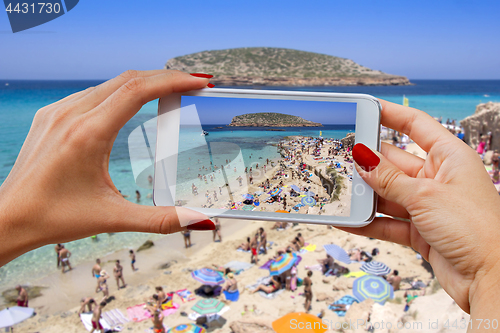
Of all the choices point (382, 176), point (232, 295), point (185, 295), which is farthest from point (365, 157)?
point (185, 295)

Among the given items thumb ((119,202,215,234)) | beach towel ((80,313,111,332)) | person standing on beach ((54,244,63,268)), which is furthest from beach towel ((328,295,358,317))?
person standing on beach ((54,244,63,268))

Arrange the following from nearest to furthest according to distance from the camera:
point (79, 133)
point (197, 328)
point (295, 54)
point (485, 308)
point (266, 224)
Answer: point (485, 308)
point (79, 133)
point (197, 328)
point (266, 224)
point (295, 54)

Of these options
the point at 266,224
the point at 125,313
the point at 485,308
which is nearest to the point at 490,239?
the point at 485,308

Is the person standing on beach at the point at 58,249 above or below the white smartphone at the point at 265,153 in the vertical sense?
below

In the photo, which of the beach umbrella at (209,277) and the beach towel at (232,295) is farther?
the beach umbrella at (209,277)

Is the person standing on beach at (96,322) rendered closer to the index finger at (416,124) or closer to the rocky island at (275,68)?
the index finger at (416,124)

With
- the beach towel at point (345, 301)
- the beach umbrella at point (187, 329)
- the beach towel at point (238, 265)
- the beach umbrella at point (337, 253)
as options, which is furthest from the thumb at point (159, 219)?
the beach umbrella at point (337, 253)

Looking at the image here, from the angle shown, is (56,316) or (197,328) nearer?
(197,328)

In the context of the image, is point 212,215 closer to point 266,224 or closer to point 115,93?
point 115,93
